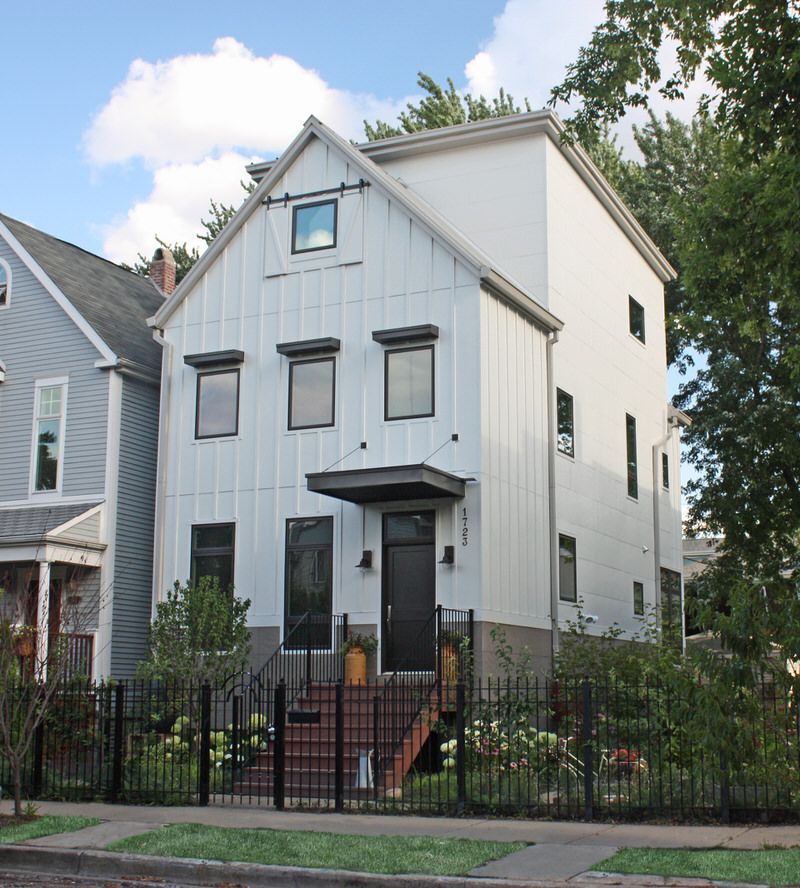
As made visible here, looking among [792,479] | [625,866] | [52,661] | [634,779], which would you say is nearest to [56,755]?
[52,661]

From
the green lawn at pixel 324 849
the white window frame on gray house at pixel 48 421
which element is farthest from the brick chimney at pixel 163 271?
the green lawn at pixel 324 849

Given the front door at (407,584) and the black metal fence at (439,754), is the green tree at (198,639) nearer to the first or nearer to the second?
the black metal fence at (439,754)

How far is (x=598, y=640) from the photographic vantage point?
74.3ft

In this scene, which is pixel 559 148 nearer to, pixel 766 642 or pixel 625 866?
pixel 766 642

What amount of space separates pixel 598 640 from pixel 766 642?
464 inches

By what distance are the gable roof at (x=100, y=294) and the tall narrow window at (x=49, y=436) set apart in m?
1.41

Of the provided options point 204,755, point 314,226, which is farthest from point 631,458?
point 204,755

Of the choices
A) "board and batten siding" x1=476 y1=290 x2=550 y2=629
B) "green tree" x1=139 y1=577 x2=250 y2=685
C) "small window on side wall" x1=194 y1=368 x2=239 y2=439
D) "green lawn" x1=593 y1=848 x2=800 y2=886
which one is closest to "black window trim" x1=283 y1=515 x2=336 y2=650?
"green tree" x1=139 y1=577 x2=250 y2=685

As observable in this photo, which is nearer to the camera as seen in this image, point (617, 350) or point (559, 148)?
point (559, 148)

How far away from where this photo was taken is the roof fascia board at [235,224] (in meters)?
22.0

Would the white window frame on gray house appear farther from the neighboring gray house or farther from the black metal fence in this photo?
the black metal fence

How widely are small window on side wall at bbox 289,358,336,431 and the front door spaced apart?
2.27m

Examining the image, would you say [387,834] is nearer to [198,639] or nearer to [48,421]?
[198,639]

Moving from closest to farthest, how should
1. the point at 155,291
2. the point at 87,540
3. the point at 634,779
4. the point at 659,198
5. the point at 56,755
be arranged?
the point at 634,779 → the point at 56,755 → the point at 87,540 → the point at 155,291 → the point at 659,198
